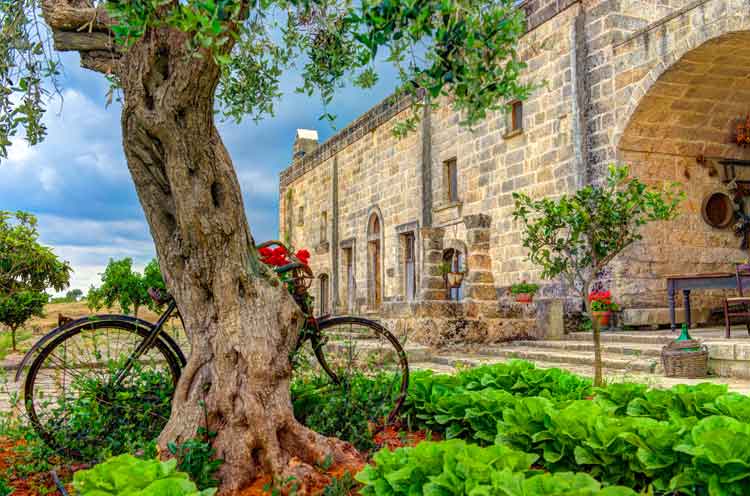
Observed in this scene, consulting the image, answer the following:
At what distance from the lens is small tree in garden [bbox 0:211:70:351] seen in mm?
10523

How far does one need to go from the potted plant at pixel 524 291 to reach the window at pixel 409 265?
16.9 ft

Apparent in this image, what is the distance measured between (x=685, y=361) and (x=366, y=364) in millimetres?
3912

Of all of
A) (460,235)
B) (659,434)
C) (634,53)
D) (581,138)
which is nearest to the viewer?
(659,434)

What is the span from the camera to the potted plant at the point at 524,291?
11.9 metres

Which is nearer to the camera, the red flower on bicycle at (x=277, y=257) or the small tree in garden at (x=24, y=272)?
the red flower on bicycle at (x=277, y=257)

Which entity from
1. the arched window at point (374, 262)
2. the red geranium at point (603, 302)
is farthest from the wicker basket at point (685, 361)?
the arched window at point (374, 262)

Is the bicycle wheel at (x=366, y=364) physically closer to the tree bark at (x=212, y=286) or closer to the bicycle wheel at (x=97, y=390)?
the tree bark at (x=212, y=286)

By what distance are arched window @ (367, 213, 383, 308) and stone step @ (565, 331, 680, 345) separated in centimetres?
939

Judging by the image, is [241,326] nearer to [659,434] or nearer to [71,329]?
[71,329]

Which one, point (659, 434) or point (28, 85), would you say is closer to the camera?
point (659, 434)

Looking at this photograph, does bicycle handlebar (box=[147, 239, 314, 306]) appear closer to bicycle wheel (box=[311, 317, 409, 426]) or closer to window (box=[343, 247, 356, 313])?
bicycle wheel (box=[311, 317, 409, 426])

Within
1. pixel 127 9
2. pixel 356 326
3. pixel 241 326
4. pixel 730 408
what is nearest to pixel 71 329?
pixel 241 326

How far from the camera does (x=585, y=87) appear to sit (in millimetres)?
11609

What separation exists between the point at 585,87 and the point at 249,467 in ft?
34.1
